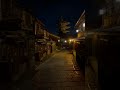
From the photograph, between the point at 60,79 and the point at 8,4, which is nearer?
the point at 60,79

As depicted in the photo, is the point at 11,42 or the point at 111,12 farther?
the point at 11,42

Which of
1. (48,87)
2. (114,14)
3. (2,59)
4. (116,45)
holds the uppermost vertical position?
(114,14)

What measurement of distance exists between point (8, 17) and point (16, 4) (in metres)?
2.71

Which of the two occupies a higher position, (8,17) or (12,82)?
(8,17)

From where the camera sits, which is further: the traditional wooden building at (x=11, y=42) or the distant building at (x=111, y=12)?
the traditional wooden building at (x=11, y=42)

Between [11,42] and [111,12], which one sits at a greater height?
[111,12]

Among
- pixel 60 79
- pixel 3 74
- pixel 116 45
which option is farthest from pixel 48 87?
pixel 116 45

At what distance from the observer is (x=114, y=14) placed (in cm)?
1355

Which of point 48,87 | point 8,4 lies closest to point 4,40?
point 8,4

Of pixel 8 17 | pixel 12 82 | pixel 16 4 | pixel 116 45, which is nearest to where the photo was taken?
pixel 116 45

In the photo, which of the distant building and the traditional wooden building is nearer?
the distant building

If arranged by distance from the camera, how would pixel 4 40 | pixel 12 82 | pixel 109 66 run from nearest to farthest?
pixel 109 66
pixel 12 82
pixel 4 40

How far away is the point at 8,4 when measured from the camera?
17531 millimetres

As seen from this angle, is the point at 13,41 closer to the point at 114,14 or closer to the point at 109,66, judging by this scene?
the point at 114,14
